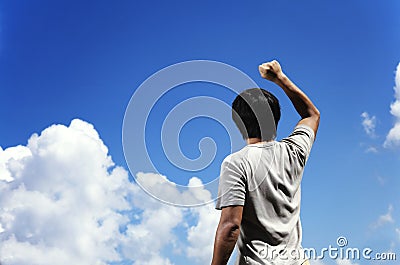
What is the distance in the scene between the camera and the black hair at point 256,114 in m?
1.44

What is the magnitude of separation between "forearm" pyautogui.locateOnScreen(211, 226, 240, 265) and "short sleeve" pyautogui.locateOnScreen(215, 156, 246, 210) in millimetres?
71

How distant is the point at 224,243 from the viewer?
4.25 feet

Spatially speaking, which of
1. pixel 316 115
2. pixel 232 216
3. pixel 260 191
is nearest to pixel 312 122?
pixel 316 115

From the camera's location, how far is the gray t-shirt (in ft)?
4.39

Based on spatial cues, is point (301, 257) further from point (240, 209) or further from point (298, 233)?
point (240, 209)

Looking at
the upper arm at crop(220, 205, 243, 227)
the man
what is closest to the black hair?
the man

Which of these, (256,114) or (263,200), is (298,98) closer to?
(256,114)

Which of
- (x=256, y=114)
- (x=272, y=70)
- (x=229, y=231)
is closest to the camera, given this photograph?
(x=229, y=231)

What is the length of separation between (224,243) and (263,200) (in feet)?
0.58

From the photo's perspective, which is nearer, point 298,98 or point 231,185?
point 231,185

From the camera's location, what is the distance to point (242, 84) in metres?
1.46

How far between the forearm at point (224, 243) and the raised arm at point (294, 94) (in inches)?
19.2

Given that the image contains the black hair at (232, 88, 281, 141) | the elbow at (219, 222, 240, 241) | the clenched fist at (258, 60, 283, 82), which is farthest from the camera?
the clenched fist at (258, 60, 283, 82)

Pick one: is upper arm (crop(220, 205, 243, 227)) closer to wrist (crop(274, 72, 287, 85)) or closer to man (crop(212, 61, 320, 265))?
man (crop(212, 61, 320, 265))
